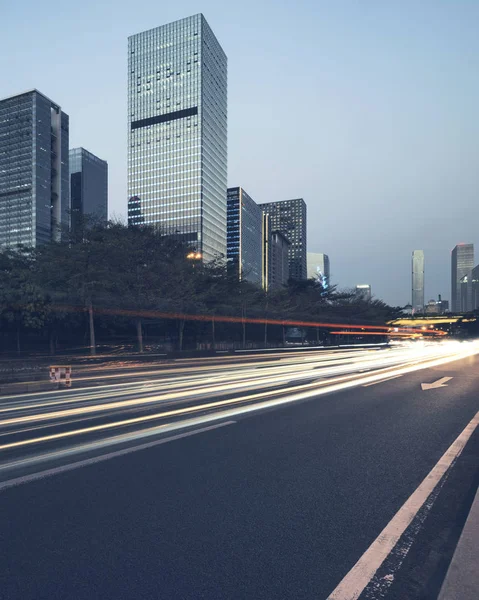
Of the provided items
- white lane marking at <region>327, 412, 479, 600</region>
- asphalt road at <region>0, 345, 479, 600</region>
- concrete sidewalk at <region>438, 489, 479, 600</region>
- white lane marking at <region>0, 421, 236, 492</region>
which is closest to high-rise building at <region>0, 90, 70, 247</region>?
asphalt road at <region>0, 345, 479, 600</region>

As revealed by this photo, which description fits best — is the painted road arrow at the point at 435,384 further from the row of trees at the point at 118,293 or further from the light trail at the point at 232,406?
the row of trees at the point at 118,293

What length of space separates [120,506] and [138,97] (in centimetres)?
19272

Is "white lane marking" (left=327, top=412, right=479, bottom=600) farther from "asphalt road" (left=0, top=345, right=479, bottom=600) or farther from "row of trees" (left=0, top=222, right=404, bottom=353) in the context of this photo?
"row of trees" (left=0, top=222, right=404, bottom=353)

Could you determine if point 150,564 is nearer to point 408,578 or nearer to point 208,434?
point 408,578

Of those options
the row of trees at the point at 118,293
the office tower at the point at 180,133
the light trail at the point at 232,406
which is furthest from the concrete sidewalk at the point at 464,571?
the office tower at the point at 180,133

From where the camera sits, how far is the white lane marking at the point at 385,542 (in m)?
3.12

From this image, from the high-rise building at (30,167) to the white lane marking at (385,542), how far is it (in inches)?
7405

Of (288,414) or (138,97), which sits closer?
(288,414)

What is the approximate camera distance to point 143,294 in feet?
120

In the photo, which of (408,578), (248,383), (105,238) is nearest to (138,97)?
(105,238)

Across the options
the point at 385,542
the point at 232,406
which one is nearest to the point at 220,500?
the point at 385,542

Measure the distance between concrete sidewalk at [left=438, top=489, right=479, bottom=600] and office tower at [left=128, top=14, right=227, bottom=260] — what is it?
151326 millimetres

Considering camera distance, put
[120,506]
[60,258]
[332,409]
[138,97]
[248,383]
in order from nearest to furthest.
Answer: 1. [120,506]
2. [332,409]
3. [248,383]
4. [60,258]
5. [138,97]

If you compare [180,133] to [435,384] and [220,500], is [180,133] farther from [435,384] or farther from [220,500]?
[220,500]
